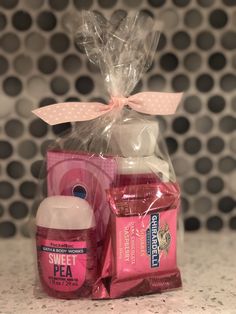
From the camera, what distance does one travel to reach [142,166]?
2.27ft

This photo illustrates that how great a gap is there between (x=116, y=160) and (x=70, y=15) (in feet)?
1.05

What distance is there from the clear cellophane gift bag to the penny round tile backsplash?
0.14 meters

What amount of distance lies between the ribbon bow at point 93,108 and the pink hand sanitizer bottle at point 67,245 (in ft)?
0.38

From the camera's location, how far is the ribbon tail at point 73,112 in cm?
70

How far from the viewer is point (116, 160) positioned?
2.25 ft

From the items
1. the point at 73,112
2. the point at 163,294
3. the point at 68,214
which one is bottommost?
the point at 163,294

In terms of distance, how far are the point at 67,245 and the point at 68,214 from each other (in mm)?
42

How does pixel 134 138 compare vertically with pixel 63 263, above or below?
above

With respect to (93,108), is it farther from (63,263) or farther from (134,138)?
(63,263)

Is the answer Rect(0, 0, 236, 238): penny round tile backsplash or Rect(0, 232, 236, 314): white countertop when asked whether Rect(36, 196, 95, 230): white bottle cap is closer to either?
Rect(0, 232, 236, 314): white countertop

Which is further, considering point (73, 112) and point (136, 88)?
point (136, 88)

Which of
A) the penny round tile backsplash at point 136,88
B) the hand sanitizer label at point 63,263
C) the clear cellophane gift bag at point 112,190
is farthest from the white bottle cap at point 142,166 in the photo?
the penny round tile backsplash at point 136,88

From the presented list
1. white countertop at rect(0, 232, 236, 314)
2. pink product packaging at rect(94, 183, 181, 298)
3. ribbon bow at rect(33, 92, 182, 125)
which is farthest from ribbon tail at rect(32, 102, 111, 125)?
white countertop at rect(0, 232, 236, 314)

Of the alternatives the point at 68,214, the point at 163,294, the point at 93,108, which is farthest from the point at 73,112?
the point at 163,294
